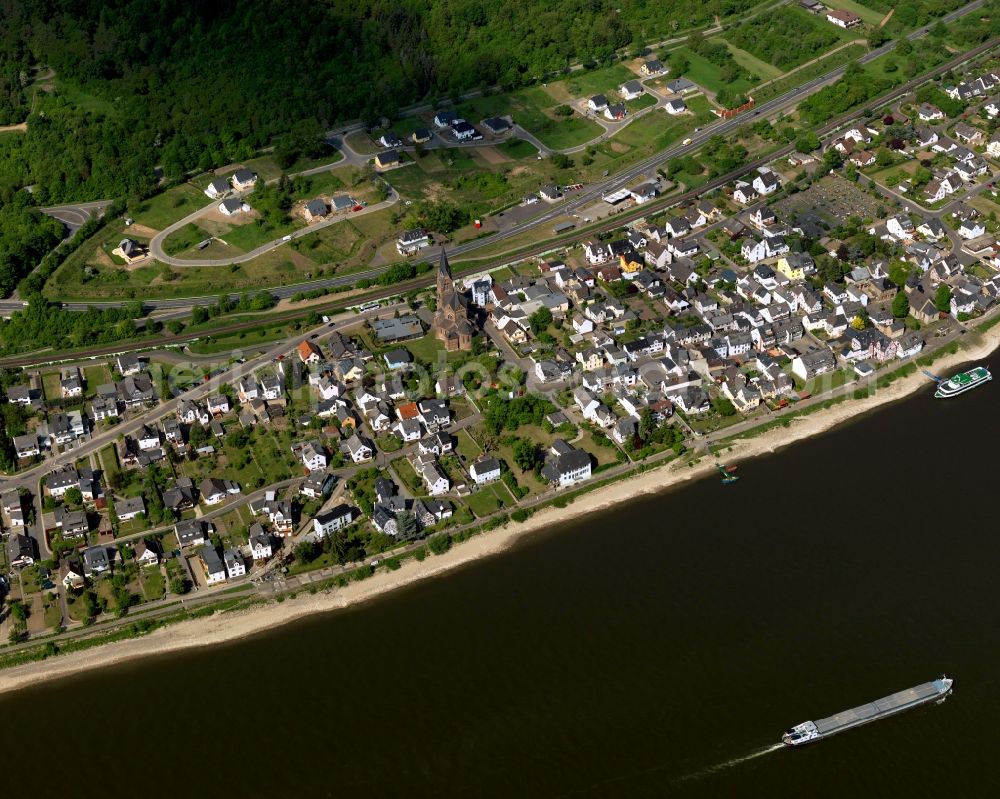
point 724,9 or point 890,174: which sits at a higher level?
point 724,9

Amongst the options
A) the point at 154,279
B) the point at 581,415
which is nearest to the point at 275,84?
the point at 154,279

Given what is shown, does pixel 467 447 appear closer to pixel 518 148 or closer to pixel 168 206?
pixel 168 206

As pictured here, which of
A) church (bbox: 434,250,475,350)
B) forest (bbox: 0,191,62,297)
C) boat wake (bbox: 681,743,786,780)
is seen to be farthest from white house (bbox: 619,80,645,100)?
boat wake (bbox: 681,743,786,780)

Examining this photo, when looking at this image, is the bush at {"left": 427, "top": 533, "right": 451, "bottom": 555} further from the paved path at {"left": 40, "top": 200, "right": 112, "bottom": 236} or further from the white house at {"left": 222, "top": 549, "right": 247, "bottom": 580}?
the paved path at {"left": 40, "top": 200, "right": 112, "bottom": 236}

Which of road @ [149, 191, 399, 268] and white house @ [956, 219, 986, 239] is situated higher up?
road @ [149, 191, 399, 268]

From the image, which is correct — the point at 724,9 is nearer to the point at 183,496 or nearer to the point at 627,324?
the point at 627,324

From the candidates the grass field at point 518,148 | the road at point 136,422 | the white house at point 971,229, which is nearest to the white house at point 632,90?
the grass field at point 518,148
